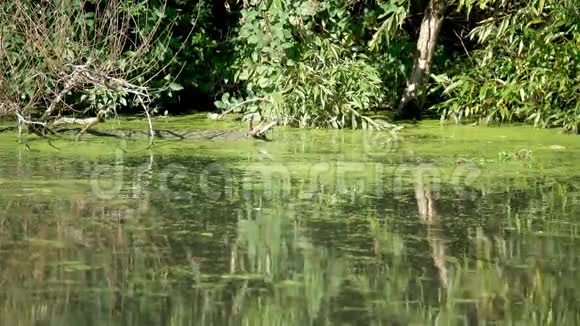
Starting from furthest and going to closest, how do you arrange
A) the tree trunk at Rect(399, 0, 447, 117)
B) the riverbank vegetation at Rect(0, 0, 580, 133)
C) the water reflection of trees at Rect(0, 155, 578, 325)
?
the tree trunk at Rect(399, 0, 447, 117)
the riverbank vegetation at Rect(0, 0, 580, 133)
the water reflection of trees at Rect(0, 155, 578, 325)

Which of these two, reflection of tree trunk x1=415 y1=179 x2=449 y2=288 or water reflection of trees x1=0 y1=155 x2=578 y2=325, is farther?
reflection of tree trunk x1=415 y1=179 x2=449 y2=288

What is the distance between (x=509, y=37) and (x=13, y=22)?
2886 mm

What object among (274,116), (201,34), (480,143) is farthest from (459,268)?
(201,34)

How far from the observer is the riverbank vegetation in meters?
6.54

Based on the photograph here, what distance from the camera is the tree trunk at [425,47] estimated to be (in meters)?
7.39

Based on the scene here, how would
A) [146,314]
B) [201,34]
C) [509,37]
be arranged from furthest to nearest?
[201,34] < [509,37] < [146,314]

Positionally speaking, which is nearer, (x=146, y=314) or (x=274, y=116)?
(x=146, y=314)

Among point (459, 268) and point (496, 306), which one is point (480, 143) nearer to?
point (459, 268)

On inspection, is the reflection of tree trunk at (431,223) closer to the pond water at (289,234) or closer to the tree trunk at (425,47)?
the pond water at (289,234)

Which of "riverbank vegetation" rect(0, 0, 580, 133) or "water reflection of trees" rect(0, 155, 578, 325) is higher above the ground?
"riverbank vegetation" rect(0, 0, 580, 133)

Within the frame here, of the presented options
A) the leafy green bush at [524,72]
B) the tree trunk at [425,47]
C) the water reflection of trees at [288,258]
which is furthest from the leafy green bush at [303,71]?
the water reflection of trees at [288,258]

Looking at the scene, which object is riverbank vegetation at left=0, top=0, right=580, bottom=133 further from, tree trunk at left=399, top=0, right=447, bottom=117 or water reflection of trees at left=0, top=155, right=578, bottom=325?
water reflection of trees at left=0, top=155, right=578, bottom=325

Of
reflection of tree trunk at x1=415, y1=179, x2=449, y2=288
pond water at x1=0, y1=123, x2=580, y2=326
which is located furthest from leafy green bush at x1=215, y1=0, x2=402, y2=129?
reflection of tree trunk at x1=415, y1=179, x2=449, y2=288

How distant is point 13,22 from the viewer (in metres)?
6.50
